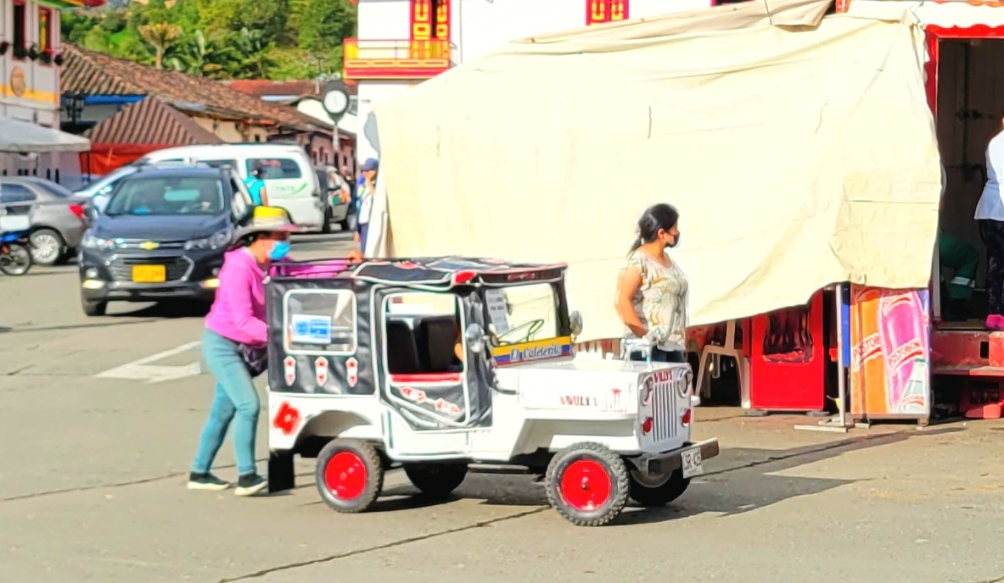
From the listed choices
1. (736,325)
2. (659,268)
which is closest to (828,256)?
(736,325)

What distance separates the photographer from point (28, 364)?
15.7 m

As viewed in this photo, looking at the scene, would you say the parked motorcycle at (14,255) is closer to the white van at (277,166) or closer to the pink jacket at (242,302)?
the white van at (277,166)

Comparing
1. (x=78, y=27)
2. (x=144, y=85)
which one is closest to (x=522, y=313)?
(x=144, y=85)

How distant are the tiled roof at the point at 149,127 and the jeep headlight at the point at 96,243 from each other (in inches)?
1202

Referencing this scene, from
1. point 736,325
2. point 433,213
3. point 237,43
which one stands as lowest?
point 736,325

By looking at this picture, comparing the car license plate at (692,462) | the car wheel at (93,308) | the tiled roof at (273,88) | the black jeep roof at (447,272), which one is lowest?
the car license plate at (692,462)

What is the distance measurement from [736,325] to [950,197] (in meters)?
3.69

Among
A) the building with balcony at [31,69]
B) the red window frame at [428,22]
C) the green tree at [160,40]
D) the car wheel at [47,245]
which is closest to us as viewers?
the car wheel at [47,245]

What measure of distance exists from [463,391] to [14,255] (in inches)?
737

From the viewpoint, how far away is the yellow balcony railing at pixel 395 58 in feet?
137

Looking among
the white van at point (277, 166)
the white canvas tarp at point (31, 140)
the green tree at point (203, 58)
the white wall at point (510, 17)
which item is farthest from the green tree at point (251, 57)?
the white van at point (277, 166)

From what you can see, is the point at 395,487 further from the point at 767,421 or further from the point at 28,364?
the point at 28,364

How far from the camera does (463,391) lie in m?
8.52

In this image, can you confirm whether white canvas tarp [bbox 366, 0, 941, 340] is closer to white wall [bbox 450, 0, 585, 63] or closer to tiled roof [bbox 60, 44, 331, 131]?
white wall [bbox 450, 0, 585, 63]
